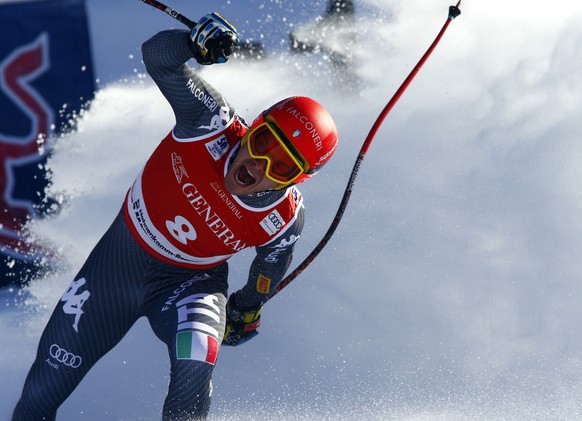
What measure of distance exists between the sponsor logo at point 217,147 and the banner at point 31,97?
170 cm

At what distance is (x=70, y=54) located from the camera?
225 inches

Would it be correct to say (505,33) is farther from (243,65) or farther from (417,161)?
(243,65)

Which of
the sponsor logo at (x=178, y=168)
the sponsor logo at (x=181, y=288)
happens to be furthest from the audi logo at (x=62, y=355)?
the sponsor logo at (x=178, y=168)

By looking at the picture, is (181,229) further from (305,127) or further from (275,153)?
(305,127)

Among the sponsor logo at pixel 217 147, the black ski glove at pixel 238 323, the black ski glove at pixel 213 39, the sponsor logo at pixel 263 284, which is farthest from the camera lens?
the black ski glove at pixel 238 323

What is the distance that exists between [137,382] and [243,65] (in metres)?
2.71

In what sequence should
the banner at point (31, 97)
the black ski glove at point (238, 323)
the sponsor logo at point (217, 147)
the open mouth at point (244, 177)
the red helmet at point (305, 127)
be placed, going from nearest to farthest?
the red helmet at point (305, 127) → the open mouth at point (244, 177) → the sponsor logo at point (217, 147) → the black ski glove at point (238, 323) → the banner at point (31, 97)

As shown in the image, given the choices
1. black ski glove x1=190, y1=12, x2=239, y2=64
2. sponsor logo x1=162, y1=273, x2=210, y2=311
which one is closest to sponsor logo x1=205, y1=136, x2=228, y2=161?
black ski glove x1=190, y1=12, x2=239, y2=64

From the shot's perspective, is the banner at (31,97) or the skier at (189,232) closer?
the skier at (189,232)

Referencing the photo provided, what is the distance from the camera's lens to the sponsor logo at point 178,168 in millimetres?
4418

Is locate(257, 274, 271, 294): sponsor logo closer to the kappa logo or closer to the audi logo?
the audi logo

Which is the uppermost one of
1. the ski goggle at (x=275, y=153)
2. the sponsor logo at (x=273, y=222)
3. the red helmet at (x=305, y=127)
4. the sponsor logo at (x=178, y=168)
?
the red helmet at (x=305, y=127)

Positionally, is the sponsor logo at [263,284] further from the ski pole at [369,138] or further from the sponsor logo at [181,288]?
the sponsor logo at [181,288]

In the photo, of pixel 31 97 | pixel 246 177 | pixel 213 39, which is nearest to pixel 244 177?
pixel 246 177
